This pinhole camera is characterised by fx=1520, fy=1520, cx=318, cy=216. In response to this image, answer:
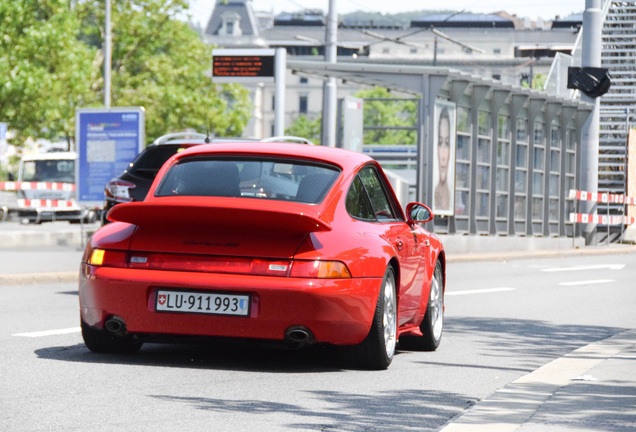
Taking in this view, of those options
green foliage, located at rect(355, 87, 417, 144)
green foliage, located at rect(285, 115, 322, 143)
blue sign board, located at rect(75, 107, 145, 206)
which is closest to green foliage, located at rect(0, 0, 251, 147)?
blue sign board, located at rect(75, 107, 145, 206)

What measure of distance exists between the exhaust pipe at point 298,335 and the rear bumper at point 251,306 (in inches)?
0.8

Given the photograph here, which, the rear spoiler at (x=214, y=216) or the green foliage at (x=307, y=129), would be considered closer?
the rear spoiler at (x=214, y=216)

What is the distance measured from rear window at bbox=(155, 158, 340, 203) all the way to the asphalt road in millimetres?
986

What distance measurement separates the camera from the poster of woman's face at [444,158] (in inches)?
1150

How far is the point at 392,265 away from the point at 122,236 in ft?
5.56

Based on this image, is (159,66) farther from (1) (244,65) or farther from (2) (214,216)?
(2) (214,216)

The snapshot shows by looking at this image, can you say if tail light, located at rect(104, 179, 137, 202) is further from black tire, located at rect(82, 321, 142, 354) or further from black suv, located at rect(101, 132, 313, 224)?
black tire, located at rect(82, 321, 142, 354)

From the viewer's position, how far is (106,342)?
31.1 ft

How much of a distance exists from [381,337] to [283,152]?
4.76 ft

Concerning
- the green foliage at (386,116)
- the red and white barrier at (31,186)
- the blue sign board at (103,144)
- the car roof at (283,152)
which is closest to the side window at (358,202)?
the car roof at (283,152)

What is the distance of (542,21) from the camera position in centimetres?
17775

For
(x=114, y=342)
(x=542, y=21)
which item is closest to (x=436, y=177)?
(x=114, y=342)

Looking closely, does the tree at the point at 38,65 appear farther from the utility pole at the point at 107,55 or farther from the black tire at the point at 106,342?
the black tire at the point at 106,342

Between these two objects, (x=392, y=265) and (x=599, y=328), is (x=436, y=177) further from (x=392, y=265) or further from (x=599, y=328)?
(x=392, y=265)
